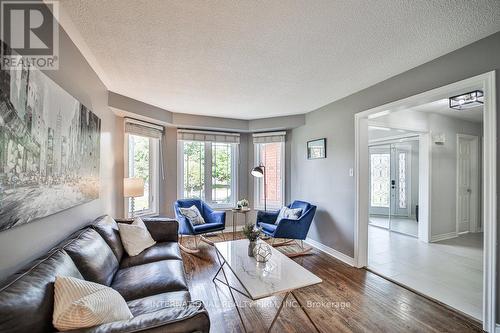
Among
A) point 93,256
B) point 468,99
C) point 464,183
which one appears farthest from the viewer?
point 464,183

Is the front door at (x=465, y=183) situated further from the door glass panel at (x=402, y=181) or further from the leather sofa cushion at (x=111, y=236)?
the leather sofa cushion at (x=111, y=236)

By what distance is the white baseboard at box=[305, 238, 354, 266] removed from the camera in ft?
→ 10.1

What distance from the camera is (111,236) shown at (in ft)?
6.92

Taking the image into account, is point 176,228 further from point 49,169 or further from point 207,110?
point 207,110

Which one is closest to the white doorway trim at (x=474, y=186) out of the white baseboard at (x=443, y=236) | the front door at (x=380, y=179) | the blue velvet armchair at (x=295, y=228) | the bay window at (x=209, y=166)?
the white baseboard at (x=443, y=236)

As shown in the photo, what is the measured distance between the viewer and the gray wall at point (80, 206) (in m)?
1.18

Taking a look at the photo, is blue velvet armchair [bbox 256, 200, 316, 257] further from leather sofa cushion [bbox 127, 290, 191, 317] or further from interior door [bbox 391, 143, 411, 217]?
interior door [bbox 391, 143, 411, 217]

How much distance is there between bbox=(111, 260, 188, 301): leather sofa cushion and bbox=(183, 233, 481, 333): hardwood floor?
536 mm

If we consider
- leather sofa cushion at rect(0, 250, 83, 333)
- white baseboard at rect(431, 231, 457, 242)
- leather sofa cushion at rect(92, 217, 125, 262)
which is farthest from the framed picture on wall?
leather sofa cushion at rect(0, 250, 83, 333)

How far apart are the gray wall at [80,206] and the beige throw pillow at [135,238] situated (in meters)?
0.39

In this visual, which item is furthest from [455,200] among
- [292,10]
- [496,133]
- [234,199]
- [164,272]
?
[164,272]

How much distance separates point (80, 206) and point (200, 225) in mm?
1881

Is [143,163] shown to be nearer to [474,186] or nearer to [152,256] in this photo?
[152,256]

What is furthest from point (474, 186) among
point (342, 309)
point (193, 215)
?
point (193, 215)
